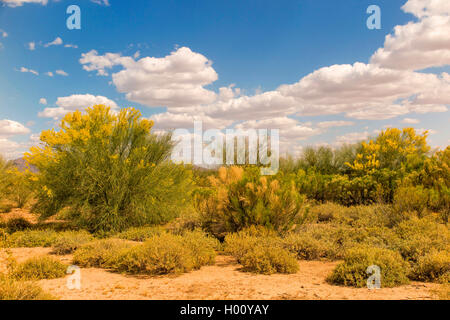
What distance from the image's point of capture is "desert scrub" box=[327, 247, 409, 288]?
5.59 meters

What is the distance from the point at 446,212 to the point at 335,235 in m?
4.41

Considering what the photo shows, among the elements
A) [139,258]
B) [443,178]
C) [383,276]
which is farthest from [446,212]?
[139,258]

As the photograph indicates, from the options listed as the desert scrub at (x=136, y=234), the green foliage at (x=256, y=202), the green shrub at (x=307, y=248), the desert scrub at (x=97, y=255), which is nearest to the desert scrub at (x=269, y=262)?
the green shrub at (x=307, y=248)

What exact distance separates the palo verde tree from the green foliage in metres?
2.74

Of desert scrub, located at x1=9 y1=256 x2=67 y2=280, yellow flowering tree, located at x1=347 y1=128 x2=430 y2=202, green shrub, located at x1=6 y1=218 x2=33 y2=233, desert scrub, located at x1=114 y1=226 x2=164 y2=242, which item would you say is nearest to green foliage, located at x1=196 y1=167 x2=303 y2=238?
desert scrub, located at x1=114 y1=226 x2=164 y2=242

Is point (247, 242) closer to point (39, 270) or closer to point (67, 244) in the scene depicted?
point (39, 270)

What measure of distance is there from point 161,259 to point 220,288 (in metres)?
1.49

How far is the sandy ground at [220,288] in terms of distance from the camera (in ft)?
16.2

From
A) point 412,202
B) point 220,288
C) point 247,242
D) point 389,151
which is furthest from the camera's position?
point 389,151

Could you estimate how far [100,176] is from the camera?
10.4 meters

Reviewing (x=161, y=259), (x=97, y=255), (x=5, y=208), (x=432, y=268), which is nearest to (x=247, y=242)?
(x=161, y=259)

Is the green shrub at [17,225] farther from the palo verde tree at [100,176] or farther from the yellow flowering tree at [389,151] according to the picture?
the yellow flowering tree at [389,151]

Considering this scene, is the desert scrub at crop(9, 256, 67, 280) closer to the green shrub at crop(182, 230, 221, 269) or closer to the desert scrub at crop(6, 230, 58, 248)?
the green shrub at crop(182, 230, 221, 269)

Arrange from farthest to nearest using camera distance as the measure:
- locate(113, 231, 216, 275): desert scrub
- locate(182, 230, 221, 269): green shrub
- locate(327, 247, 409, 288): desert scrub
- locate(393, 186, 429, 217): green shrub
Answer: locate(393, 186, 429, 217): green shrub
locate(182, 230, 221, 269): green shrub
locate(113, 231, 216, 275): desert scrub
locate(327, 247, 409, 288): desert scrub
